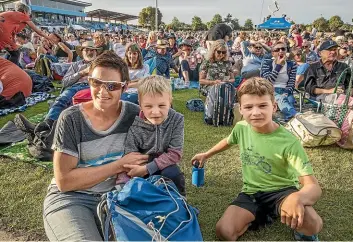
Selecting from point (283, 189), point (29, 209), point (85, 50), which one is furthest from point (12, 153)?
point (283, 189)

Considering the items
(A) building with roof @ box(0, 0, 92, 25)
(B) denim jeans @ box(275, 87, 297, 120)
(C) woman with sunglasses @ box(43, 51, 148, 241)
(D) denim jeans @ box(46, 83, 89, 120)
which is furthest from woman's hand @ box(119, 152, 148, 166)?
(A) building with roof @ box(0, 0, 92, 25)

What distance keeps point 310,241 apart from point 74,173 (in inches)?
72.4

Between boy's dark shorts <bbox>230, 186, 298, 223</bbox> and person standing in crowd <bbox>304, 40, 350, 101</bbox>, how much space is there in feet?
12.0

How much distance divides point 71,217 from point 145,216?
51cm

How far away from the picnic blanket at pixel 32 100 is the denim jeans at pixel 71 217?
15.8 ft

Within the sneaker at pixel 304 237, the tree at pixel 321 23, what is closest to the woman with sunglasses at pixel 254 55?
the sneaker at pixel 304 237

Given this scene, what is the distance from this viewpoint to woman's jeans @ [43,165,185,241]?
6.44ft

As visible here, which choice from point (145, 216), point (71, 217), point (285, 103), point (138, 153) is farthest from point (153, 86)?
point (285, 103)

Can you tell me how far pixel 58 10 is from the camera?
68.0 meters

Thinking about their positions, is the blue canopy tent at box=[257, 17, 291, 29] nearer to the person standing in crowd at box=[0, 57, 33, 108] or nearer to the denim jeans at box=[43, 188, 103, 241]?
the person standing in crowd at box=[0, 57, 33, 108]

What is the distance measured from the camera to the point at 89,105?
2.35 metres

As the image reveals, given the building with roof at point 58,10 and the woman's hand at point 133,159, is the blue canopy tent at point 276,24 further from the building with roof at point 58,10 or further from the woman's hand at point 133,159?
the building with roof at point 58,10

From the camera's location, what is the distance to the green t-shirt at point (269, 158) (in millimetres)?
2410

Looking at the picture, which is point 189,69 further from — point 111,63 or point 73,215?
point 73,215
